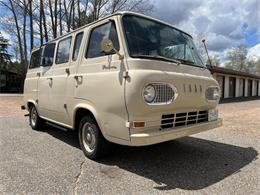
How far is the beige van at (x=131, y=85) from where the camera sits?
149 inches

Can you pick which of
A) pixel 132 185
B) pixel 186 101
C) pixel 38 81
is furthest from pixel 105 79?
pixel 38 81

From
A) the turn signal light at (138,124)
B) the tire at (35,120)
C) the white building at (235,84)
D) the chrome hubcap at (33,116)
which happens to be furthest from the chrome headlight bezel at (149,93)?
the white building at (235,84)

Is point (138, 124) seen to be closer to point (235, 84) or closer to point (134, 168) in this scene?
point (134, 168)

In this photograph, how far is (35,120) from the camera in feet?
25.1

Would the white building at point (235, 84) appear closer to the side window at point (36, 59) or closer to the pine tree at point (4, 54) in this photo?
the side window at point (36, 59)

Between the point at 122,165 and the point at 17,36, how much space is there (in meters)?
31.2

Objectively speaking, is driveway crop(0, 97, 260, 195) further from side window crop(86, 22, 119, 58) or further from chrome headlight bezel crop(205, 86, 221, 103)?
side window crop(86, 22, 119, 58)

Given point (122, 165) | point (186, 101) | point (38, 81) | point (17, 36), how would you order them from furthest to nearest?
point (17, 36) < point (38, 81) < point (122, 165) < point (186, 101)

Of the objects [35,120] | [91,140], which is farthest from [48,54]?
[91,140]

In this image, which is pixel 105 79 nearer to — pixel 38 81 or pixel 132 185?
pixel 132 185

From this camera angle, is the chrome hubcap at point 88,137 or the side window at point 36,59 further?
the side window at point 36,59

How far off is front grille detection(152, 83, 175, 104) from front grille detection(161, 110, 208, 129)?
0.80 feet

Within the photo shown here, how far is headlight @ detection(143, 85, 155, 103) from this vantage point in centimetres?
374

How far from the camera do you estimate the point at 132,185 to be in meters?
3.73
